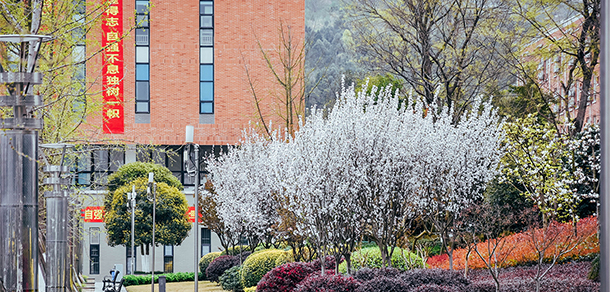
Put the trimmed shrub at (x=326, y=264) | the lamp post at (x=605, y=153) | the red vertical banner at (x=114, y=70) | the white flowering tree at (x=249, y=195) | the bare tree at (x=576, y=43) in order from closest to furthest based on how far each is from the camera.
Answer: the lamp post at (x=605, y=153) → the trimmed shrub at (x=326, y=264) → the bare tree at (x=576, y=43) → the white flowering tree at (x=249, y=195) → the red vertical banner at (x=114, y=70)

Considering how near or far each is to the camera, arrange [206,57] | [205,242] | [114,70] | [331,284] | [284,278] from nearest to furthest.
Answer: [331,284]
[284,278]
[114,70]
[206,57]
[205,242]

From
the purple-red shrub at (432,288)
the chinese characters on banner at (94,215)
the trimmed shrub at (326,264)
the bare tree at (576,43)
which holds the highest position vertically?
the bare tree at (576,43)

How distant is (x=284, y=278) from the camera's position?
15398mm

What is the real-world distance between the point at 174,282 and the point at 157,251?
6.72 m

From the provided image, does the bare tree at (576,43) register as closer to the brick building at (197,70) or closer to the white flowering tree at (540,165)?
the white flowering tree at (540,165)

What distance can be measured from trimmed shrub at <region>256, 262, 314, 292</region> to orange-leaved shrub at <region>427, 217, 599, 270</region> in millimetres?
3795

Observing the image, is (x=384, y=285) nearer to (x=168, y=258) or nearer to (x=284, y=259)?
(x=284, y=259)

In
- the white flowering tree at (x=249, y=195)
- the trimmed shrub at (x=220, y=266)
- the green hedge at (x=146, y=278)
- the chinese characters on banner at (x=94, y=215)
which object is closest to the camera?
the white flowering tree at (x=249, y=195)

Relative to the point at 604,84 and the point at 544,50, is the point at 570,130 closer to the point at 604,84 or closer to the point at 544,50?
the point at 544,50

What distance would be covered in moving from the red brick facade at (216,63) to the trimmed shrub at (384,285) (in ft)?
82.8

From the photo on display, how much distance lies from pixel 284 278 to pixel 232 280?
27.5 ft

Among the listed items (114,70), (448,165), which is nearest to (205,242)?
(114,70)

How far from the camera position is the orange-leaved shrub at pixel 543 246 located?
1502 centimetres

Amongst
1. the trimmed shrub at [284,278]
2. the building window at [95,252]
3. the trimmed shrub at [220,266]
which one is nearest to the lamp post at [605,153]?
the trimmed shrub at [284,278]
